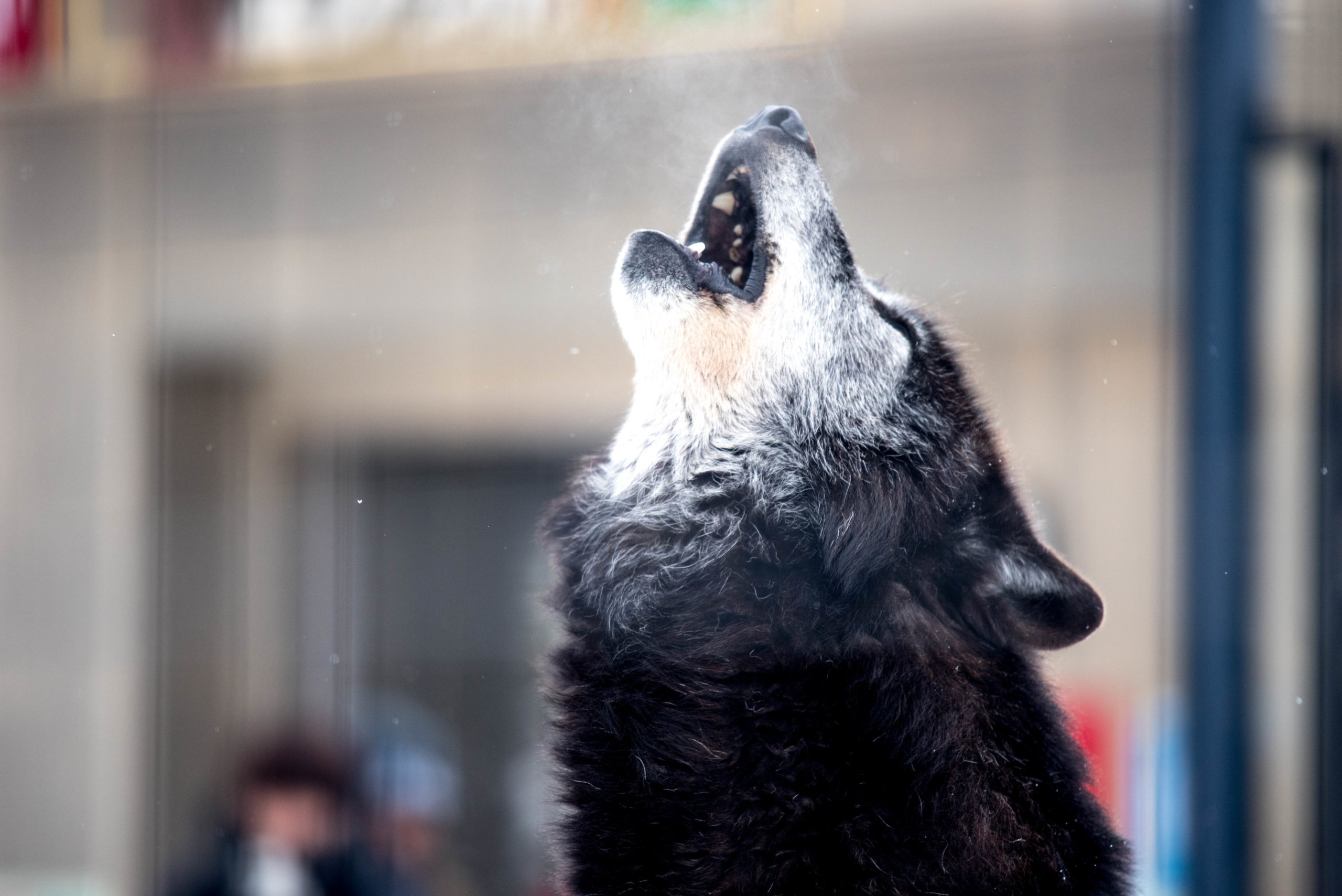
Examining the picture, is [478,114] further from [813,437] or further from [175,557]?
[175,557]

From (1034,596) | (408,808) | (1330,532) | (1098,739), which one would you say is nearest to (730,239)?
(1034,596)

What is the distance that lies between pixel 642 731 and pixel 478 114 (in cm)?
97

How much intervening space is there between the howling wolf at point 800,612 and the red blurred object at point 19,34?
1164mm

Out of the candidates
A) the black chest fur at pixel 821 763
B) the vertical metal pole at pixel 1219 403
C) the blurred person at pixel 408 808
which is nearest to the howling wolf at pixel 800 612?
the black chest fur at pixel 821 763

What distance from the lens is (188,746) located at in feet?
7.65

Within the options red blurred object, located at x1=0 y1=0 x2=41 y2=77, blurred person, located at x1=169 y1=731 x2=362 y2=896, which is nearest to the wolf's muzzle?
red blurred object, located at x1=0 y1=0 x2=41 y2=77

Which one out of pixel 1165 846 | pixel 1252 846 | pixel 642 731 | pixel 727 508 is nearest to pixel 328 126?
pixel 727 508

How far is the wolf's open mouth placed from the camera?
1318mm

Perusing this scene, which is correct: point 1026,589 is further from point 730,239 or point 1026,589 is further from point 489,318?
point 489,318

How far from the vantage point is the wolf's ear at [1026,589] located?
1.27 metres

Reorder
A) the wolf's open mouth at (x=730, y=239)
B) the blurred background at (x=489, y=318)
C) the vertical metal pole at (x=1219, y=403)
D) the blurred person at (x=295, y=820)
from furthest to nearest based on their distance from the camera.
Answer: the blurred person at (x=295, y=820)
the vertical metal pole at (x=1219, y=403)
the blurred background at (x=489, y=318)
the wolf's open mouth at (x=730, y=239)

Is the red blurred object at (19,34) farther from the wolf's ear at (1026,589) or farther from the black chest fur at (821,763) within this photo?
the wolf's ear at (1026,589)

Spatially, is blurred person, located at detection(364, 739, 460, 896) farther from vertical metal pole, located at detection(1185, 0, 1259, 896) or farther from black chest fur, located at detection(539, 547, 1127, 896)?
vertical metal pole, located at detection(1185, 0, 1259, 896)

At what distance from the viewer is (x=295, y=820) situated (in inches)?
78.4
